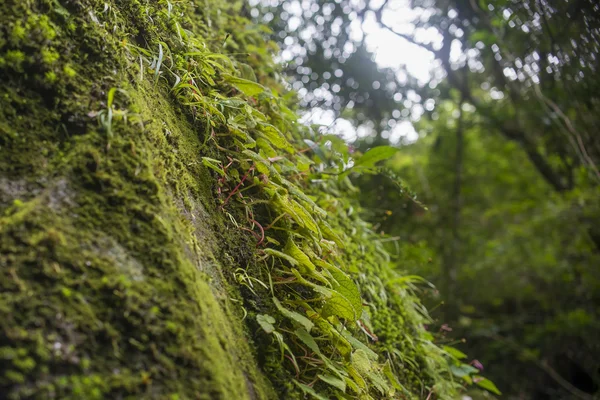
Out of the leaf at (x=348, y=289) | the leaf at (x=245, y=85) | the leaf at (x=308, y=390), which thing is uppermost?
the leaf at (x=245, y=85)

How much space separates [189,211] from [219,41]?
1.57 meters

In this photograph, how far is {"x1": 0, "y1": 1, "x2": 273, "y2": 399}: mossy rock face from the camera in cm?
92

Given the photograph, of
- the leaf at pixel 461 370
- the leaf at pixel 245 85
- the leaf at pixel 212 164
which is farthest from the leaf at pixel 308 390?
the leaf at pixel 461 370

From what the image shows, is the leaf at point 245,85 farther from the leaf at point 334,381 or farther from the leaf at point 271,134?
the leaf at point 334,381

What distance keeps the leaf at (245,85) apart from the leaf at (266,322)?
3.41 feet

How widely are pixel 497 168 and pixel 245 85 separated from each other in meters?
10.5

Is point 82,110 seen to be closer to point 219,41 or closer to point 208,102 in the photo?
point 208,102

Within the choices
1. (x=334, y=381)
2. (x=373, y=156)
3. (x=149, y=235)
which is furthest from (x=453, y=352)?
(x=149, y=235)

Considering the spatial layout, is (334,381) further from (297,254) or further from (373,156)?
(373,156)

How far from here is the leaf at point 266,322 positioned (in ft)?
4.40

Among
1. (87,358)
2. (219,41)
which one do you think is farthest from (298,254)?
(219,41)

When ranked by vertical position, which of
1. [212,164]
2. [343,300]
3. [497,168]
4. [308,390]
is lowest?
[308,390]

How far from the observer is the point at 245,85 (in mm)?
2037

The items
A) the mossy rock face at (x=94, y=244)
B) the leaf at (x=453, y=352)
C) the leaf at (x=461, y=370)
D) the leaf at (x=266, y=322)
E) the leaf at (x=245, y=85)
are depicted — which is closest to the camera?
the mossy rock face at (x=94, y=244)
